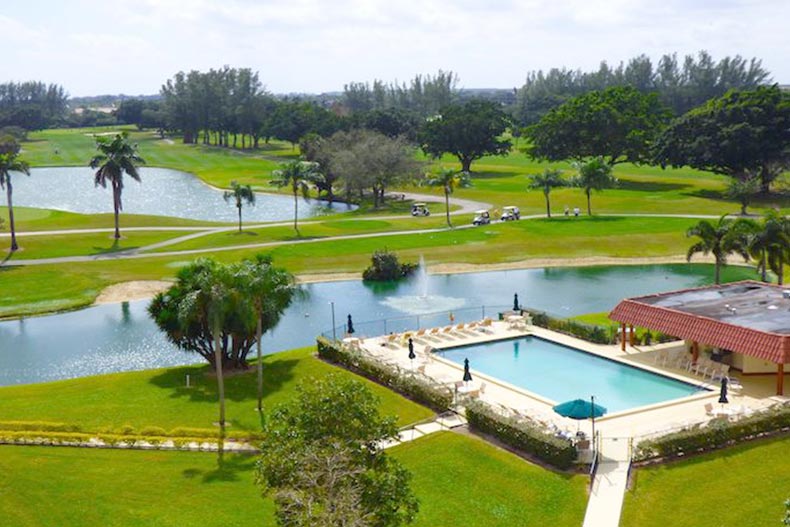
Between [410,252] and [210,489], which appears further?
[410,252]

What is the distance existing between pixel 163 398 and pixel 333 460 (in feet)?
77.4

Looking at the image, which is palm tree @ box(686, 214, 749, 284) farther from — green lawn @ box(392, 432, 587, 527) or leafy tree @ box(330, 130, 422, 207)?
leafy tree @ box(330, 130, 422, 207)

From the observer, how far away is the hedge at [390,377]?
132ft

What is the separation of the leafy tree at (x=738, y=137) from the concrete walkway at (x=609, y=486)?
8723cm

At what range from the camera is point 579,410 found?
1395 inches

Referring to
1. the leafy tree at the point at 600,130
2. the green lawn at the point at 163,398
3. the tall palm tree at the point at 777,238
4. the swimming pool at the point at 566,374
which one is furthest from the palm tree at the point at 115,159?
the leafy tree at the point at 600,130

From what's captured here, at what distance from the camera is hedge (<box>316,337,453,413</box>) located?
4034 cm

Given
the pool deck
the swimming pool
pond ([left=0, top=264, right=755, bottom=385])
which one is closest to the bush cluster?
A: pond ([left=0, top=264, right=755, bottom=385])

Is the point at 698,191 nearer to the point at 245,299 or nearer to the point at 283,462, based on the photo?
the point at 245,299

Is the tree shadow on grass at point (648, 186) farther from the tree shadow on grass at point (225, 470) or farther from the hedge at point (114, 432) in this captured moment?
the tree shadow on grass at point (225, 470)

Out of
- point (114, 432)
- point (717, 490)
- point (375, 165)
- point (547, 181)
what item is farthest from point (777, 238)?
point (375, 165)

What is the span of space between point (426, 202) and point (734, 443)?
87.2 m

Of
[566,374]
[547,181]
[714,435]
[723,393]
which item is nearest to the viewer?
[714,435]

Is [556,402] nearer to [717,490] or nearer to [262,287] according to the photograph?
[717,490]
